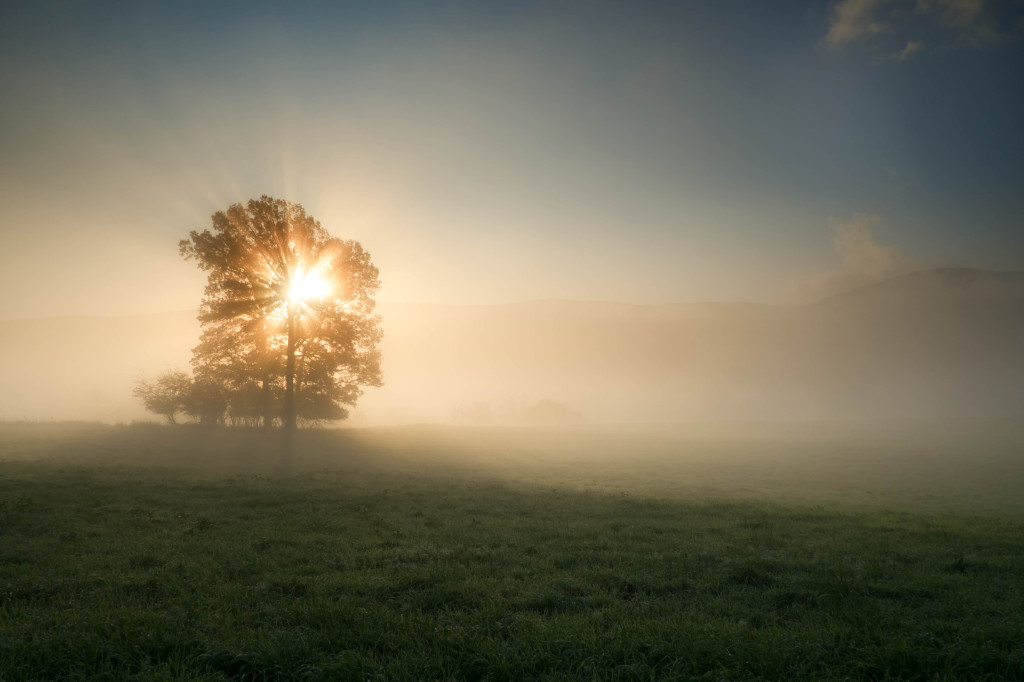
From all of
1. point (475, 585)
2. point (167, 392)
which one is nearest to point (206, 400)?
point (167, 392)

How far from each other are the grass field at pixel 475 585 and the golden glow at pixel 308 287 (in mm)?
15717

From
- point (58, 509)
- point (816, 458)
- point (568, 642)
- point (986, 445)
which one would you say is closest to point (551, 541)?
point (568, 642)

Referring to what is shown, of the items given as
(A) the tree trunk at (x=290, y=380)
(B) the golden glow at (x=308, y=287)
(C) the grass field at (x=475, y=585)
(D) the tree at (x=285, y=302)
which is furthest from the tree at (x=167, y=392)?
(C) the grass field at (x=475, y=585)

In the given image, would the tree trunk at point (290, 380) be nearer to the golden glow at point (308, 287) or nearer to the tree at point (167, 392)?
the golden glow at point (308, 287)

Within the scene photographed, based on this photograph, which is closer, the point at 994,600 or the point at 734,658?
the point at 734,658

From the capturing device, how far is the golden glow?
122 feet

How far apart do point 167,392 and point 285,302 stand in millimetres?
20186

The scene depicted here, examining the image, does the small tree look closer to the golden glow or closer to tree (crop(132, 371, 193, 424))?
tree (crop(132, 371, 193, 424))

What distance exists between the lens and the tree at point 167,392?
4719 cm

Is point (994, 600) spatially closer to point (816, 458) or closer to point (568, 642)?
point (568, 642)

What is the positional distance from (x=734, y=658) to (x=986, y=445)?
349ft

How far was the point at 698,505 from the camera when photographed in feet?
72.6

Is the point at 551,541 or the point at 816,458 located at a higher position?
the point at 551,541

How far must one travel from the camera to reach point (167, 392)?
156 ft
